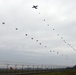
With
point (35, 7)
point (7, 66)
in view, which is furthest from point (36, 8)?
point (7, 66)

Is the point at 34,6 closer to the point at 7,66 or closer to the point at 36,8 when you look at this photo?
the point at 36,8

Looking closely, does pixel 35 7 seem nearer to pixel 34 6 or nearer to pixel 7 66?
pixel 34 6

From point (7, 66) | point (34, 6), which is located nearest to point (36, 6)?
point (34, 6)

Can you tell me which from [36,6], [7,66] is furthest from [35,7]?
[7,66]

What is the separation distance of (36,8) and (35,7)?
30 cm

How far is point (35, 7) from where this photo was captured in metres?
28.4

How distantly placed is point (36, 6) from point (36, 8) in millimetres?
537

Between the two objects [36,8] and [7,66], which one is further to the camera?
[7,66]

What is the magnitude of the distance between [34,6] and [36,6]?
0.27m

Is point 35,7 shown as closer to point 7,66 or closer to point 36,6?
point 36,6

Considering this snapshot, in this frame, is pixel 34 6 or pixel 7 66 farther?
pixel 7 66

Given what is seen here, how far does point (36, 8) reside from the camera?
2816cm

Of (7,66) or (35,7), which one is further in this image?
(7,66)

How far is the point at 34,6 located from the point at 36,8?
2.21ft
